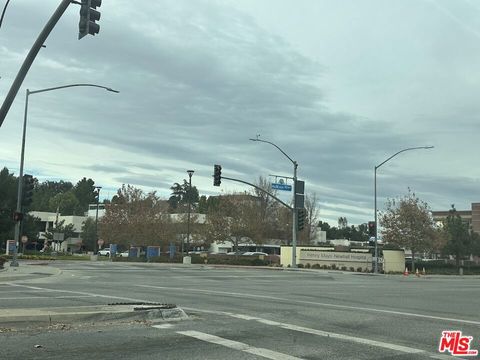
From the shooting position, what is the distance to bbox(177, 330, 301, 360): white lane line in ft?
26.5

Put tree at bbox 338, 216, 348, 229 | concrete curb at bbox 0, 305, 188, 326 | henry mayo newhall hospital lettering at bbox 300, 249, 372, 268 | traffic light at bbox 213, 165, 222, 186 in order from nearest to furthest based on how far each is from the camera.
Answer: concrete curb at bbox 0, 305, 188, 326
traffic light at bbox 213, 165, 222, 186
henry mayo newhall hospital lettering at bbox 300, 249, 372, 268
tree at bbox 338, 216, 348, 229

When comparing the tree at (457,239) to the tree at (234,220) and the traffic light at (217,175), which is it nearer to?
the tree at (234,220)

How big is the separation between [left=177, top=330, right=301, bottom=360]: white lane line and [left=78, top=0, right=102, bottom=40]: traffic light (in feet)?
27.4

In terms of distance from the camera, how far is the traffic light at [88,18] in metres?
14.2

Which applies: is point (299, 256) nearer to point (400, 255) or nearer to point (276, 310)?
point (400, 255)

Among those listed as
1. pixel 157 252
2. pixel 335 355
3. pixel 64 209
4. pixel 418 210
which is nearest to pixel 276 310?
pixel 335 355

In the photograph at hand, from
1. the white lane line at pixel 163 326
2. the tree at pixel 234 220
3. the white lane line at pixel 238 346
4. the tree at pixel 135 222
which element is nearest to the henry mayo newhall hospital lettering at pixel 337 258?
the tree at pixel 234 220

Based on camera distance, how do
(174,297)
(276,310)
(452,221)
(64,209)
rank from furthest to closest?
1. (64,209)
2. (452,221)
3. (174,297)
4. (276,310)

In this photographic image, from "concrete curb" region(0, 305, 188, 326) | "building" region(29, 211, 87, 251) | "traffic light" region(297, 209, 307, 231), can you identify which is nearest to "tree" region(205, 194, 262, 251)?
"traffic light" region(297, 209, 307, 231)

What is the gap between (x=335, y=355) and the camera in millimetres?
8297

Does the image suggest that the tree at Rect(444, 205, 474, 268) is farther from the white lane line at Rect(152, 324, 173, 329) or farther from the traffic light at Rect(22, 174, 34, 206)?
the white lane line at Rect(152, 324, 173, 329)

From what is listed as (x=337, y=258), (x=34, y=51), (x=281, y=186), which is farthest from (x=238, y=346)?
(x=337, y=258)

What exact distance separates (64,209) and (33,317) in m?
152

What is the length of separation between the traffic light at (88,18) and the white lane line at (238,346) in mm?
8358
